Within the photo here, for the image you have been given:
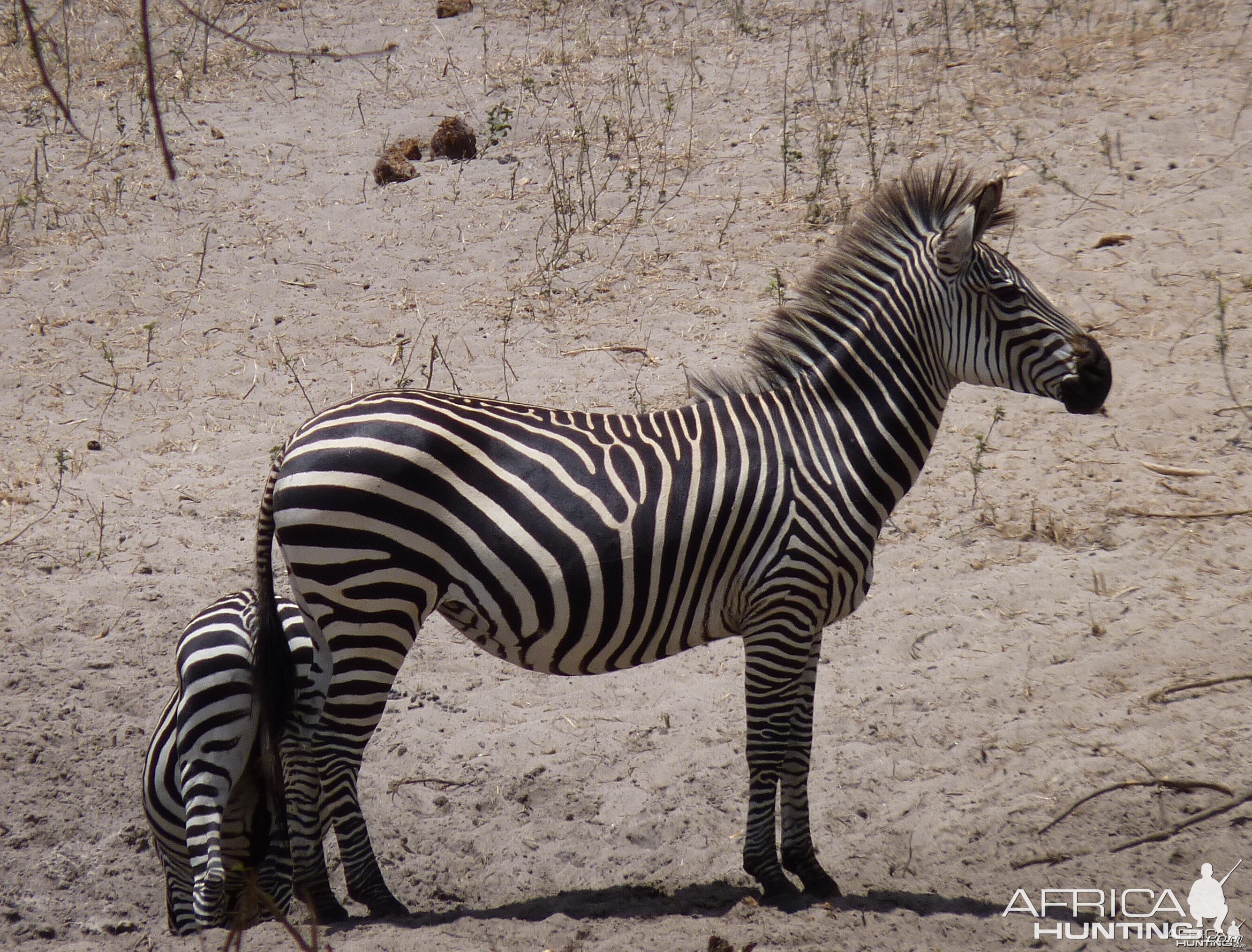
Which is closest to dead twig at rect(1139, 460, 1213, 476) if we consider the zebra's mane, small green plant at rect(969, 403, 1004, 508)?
small green plant at rect(969, 403, 1004, 508)

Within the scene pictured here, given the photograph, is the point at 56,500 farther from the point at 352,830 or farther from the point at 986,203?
the point at 986,203

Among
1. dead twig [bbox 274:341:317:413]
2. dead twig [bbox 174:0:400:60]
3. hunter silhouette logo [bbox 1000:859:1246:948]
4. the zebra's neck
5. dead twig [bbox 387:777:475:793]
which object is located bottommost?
dead twig [bbox 387:777:475:793]

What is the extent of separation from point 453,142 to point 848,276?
20.9ft

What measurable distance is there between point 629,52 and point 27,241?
595 centimetres

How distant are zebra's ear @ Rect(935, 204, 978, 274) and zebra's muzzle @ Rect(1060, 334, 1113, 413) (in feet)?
1.85

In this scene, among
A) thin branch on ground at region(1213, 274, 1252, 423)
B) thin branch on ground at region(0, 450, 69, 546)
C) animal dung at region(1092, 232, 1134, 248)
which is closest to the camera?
thin branch on ground at region(0, 450, 69, 546)

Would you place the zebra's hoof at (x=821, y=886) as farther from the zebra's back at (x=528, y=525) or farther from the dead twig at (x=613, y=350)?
the dead twig at (x=613, y=350)

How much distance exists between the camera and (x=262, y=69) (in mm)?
11617

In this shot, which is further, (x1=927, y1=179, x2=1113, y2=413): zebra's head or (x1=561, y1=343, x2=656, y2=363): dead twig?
(x1=561, y1=343, x2=656, y2=363): dead twig

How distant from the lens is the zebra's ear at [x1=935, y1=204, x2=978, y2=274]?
443cm

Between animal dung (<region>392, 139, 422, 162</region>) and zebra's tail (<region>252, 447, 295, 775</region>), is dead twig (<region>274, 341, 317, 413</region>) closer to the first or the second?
animal dung (<region>392, 139, 422, 162</region>)

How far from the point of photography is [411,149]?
33.7 feet

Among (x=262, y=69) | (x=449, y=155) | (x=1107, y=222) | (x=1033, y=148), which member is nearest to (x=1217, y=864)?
(x=1107, y=222)

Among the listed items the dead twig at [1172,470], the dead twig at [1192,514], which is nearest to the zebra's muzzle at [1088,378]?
the dead twig at [1192,514]
